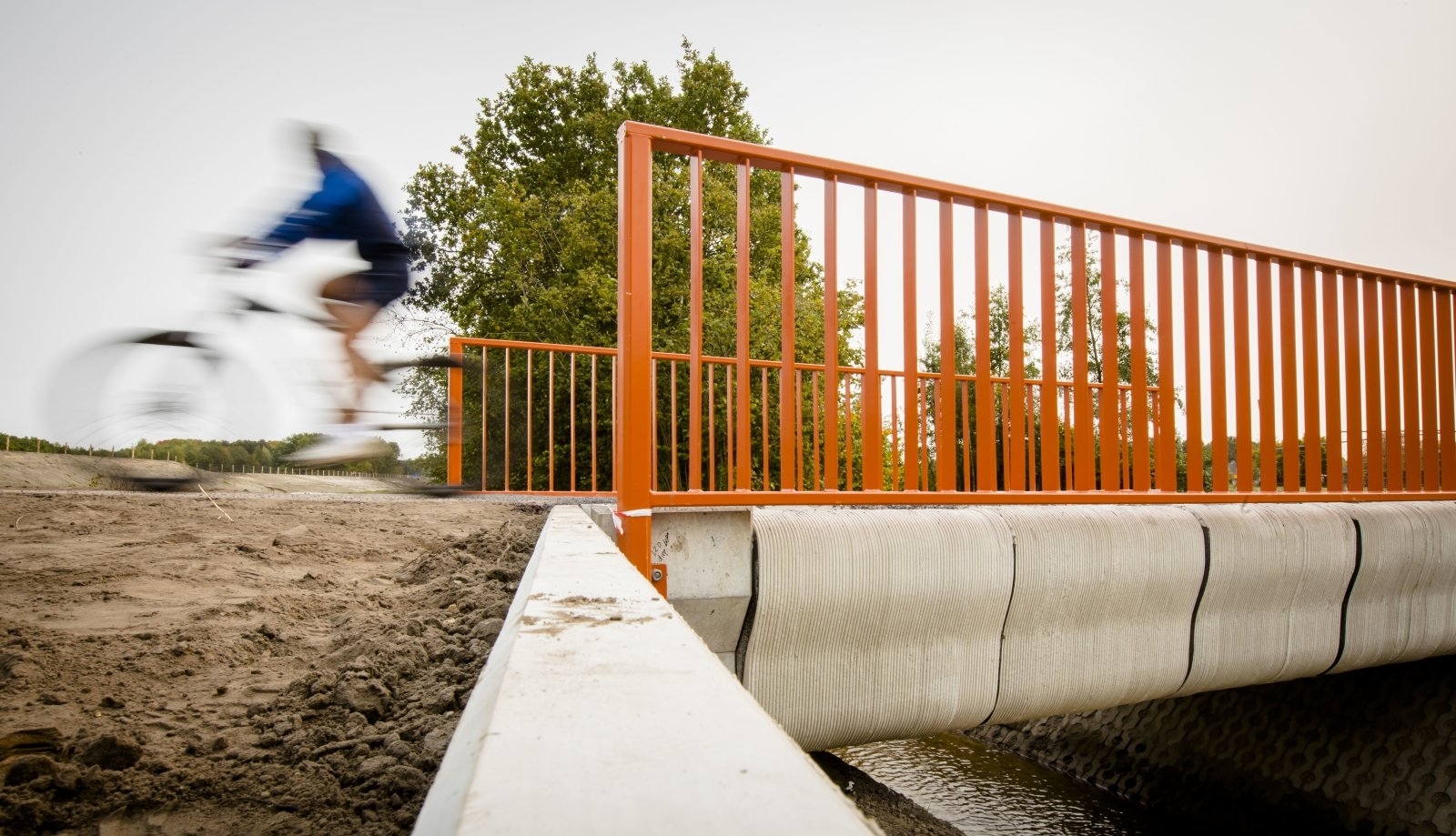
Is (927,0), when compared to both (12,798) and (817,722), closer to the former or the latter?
(817,722)

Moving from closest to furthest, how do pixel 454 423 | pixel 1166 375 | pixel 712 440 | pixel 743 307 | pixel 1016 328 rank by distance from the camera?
pixel 743 307
pixel 1016 328
pixel 1166 375
pixel 454 423
pixel 712 440

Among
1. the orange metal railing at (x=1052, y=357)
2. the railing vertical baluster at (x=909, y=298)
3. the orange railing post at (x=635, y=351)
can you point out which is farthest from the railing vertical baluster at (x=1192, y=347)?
the orange railing post at (x=635, y=351)

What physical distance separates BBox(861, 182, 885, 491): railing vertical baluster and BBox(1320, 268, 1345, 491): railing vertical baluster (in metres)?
2.93

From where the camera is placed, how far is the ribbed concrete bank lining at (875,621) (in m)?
2.17

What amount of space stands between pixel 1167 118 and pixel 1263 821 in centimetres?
1480

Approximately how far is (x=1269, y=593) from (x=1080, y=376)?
1.33 meters

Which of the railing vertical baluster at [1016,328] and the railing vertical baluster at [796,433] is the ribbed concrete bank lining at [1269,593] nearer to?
the railing vertical baluster at [1016,328]

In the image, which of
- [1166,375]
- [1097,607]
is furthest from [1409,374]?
[1097,607]

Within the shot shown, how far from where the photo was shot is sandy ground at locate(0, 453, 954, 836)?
96 centimetres

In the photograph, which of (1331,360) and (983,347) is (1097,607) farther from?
(1331,360)

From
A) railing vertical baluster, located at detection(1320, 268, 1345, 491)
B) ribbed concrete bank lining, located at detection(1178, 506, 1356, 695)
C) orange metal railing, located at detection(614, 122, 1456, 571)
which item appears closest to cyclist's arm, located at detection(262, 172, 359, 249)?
A: orange metal railing, located at detection(614, 122, 1456, 571)

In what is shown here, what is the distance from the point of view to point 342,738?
1140 millimetres

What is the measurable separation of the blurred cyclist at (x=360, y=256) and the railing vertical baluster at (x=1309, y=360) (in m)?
5.11

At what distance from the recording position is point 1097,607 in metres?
2.64
